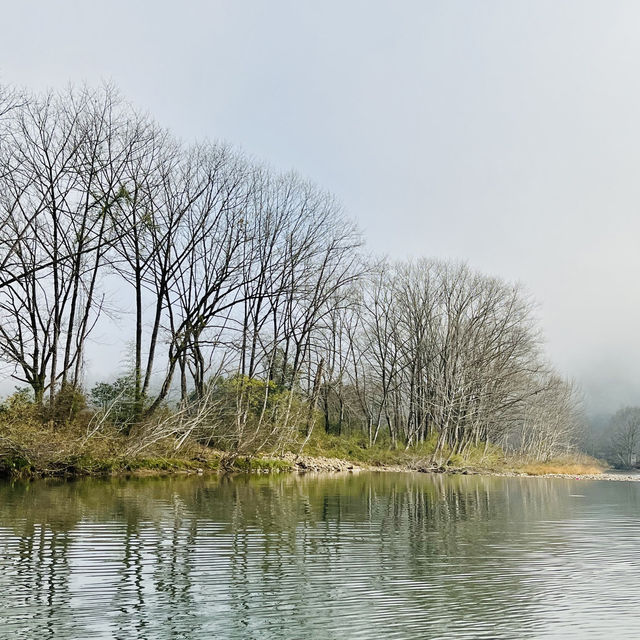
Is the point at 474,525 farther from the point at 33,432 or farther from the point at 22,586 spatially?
the point at 33,432

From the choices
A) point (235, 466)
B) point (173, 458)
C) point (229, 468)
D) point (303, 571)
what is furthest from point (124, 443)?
point (303, 571)

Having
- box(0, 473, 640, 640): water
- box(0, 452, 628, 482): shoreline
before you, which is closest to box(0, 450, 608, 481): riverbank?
box(0, 452, 628, 482): shoreline

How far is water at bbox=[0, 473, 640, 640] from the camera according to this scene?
5.10 metres

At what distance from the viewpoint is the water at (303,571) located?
5102 millimetres

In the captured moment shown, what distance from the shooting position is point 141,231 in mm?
26234

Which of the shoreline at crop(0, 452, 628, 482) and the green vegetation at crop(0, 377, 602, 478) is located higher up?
the green vegetation at crop(0, 377, 602, 478)

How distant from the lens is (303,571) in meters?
7.09

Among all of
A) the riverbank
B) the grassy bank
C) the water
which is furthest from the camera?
the riverbank

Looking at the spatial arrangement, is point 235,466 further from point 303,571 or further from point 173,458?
point 303,571

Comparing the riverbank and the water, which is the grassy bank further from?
the water

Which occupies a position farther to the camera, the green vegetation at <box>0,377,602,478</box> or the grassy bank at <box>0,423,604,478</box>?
the green vegetation at <box>0,377,602,478</box>

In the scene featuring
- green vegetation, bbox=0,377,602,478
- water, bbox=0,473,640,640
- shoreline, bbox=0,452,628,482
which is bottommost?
water, bbox=0,473,640,640

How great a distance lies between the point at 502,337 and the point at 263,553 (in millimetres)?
41063

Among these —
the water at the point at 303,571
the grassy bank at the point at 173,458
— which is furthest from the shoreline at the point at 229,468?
the water at the point at 303,571
